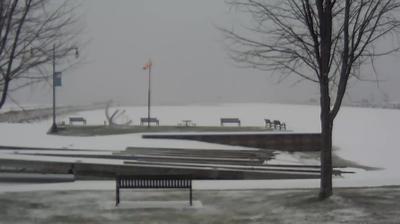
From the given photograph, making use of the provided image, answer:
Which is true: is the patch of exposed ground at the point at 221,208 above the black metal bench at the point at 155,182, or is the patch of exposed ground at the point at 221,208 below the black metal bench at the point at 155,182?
below

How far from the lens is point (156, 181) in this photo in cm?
1204

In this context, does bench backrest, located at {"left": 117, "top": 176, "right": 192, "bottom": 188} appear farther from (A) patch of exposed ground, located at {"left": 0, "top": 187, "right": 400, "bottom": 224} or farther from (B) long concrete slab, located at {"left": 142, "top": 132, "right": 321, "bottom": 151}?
(B) long concrete slab, located at {"left": 142, "top": 132, "right": 321, "bottom": 151}

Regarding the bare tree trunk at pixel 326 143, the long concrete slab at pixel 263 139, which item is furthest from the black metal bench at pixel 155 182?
the long concrete slab at pixel 263 139

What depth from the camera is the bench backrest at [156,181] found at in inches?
465

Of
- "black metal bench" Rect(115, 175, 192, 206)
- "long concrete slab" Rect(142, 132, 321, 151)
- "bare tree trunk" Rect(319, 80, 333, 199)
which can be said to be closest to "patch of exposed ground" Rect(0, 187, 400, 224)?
"bare tree trunk" Rect(319, 80, 333, 199)

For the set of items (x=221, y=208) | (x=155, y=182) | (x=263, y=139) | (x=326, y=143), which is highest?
(x=326, y=143)

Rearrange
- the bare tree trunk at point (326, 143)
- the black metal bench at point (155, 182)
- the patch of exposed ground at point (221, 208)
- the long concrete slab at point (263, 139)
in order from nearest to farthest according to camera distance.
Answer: the patch of exposed ground at point (221, 208), the bare tree trunk at point (326, 143), the black metal bench at point (155, 182), the long concrete slab at point (263, 139)

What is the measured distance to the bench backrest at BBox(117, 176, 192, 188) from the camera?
11812mm

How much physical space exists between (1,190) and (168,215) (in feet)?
16.9

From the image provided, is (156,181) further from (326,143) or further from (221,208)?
(326,143)

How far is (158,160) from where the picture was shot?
69.1 ft

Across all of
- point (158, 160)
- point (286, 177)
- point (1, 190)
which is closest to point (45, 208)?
point (1, 190)

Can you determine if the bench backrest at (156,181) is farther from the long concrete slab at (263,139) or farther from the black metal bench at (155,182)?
the long concrete slab at (263,139)

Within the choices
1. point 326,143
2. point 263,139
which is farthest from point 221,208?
point 263,139
